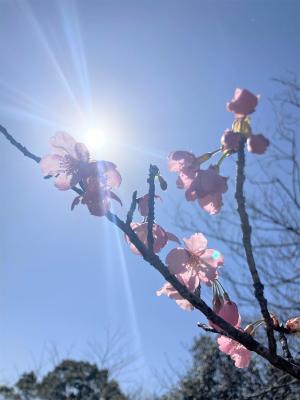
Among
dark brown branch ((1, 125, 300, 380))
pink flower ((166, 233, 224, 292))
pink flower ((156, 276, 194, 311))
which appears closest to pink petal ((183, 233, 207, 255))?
pink flower ((166, 233, 224, 292))

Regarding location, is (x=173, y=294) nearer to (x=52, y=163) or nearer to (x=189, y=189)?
(x=189, y=189)

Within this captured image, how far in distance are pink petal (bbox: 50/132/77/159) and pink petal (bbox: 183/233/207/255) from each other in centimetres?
40

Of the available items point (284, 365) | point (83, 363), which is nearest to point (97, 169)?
point (284, 365)

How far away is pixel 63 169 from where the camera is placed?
3.75 ft

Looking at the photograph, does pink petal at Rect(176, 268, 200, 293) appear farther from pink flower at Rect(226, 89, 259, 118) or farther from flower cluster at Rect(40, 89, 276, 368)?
pink flower at Rect(226, 89, 259, 118)

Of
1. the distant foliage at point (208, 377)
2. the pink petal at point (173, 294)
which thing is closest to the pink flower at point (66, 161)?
the pink petal at point (173, 294)

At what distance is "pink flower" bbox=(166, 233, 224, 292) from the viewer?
998 mm

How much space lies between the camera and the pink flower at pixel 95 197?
3.00 ft

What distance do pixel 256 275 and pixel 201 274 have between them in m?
0.30

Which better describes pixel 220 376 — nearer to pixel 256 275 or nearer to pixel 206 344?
pixel 206 344

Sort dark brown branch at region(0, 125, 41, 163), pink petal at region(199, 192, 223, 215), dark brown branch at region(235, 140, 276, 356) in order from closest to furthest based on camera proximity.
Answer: dark brown branch at region(235, 140, 276, 356), dark brown branch at region(0, 125, 41, 163), pink petal at region(199, 192, 223, 215)

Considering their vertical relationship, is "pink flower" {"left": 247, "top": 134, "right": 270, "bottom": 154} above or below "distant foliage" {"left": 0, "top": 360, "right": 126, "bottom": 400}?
below

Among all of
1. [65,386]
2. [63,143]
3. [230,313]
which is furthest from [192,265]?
[65,386]

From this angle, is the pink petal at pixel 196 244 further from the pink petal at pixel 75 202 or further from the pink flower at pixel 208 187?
the pink petal at pixel 75 202
